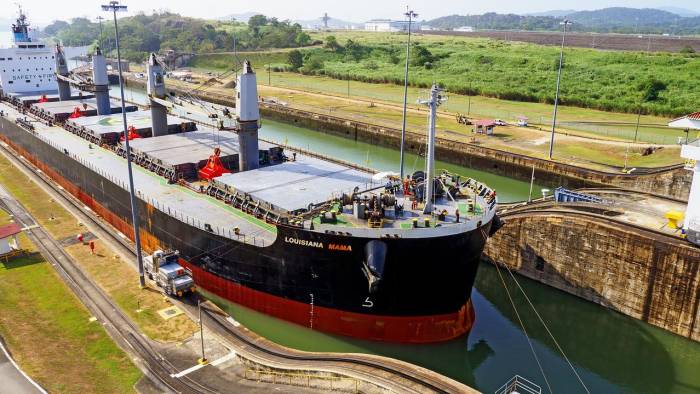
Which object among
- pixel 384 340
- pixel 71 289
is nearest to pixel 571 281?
pixel 384 340

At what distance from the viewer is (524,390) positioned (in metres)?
22.4

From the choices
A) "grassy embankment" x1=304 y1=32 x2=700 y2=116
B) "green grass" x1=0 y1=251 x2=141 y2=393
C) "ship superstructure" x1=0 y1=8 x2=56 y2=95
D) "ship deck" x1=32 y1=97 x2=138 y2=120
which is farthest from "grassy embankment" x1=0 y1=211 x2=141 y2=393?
"grassy embankment" x1=304 y1=32 x2=700 y2=116

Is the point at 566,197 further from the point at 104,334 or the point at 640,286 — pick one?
the point at 104,334

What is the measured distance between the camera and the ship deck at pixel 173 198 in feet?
91.8

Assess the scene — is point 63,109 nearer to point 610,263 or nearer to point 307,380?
point 307,380

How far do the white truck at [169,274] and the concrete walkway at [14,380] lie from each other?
7.47 m

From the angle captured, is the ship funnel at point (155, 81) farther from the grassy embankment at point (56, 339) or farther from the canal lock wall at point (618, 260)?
the canal lock wall at point (618, 260)

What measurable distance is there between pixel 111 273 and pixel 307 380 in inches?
594

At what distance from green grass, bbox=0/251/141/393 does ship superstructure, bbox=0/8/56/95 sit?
2179 inches

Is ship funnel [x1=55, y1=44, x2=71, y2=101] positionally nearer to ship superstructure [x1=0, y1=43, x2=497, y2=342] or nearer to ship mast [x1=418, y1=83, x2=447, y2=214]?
ship superstructure [x1=0, y1=43, x2=497, y2=342]

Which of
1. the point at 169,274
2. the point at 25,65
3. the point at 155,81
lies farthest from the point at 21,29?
the point at 169,274

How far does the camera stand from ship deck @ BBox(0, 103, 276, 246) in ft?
91.8

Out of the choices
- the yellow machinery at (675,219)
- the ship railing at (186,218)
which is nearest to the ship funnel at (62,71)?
the ship railing at (186,218)

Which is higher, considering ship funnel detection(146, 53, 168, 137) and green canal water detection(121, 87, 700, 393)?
ship funnel detection(146, 53, 168, 137)
